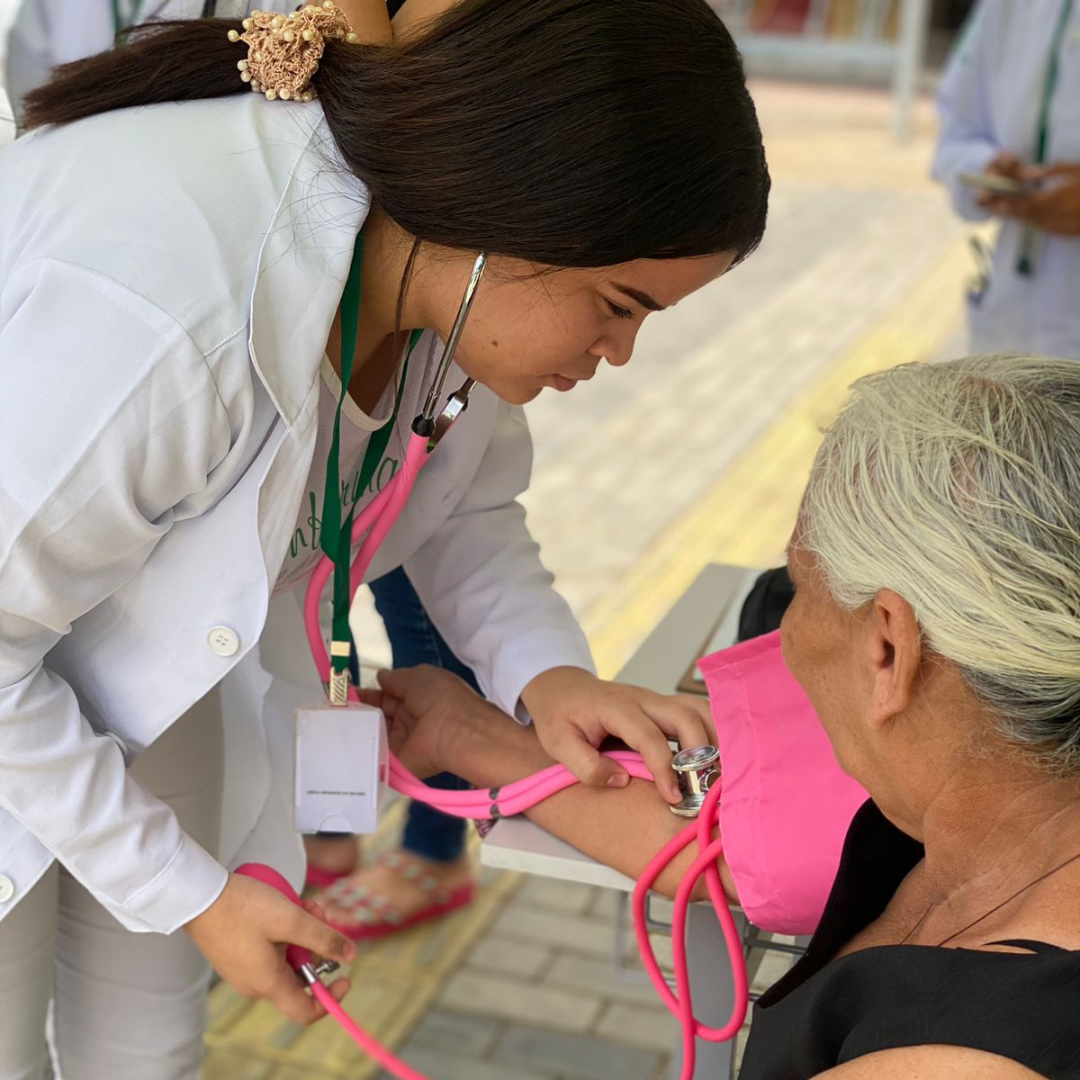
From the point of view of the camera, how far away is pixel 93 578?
112 centimetres

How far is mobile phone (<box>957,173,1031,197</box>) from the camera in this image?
9.68ft

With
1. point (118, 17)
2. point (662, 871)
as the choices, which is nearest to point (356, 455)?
point (662, 871)

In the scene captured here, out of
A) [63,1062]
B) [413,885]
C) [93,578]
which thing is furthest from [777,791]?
[413,885]

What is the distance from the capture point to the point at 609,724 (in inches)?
53.4

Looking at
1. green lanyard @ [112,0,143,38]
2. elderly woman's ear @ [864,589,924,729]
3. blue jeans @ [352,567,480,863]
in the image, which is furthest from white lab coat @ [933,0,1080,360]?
elderly woman's ear @ [864,589,924,729]

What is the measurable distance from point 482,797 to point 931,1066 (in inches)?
21.9

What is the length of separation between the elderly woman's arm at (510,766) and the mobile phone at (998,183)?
1.94m

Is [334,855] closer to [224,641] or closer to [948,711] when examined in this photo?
[224,641]

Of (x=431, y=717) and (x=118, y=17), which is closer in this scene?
(x=431, y=717)

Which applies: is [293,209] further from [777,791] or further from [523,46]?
[777,791]

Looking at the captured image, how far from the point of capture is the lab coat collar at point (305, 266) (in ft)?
3.51

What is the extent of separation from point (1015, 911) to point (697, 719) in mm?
419

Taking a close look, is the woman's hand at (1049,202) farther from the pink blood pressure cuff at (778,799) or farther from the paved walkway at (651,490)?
the pink blood pressure cuff at (778,799)

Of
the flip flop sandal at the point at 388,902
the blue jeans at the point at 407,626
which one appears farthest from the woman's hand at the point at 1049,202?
the flip flop sandal at the point at 388,902
